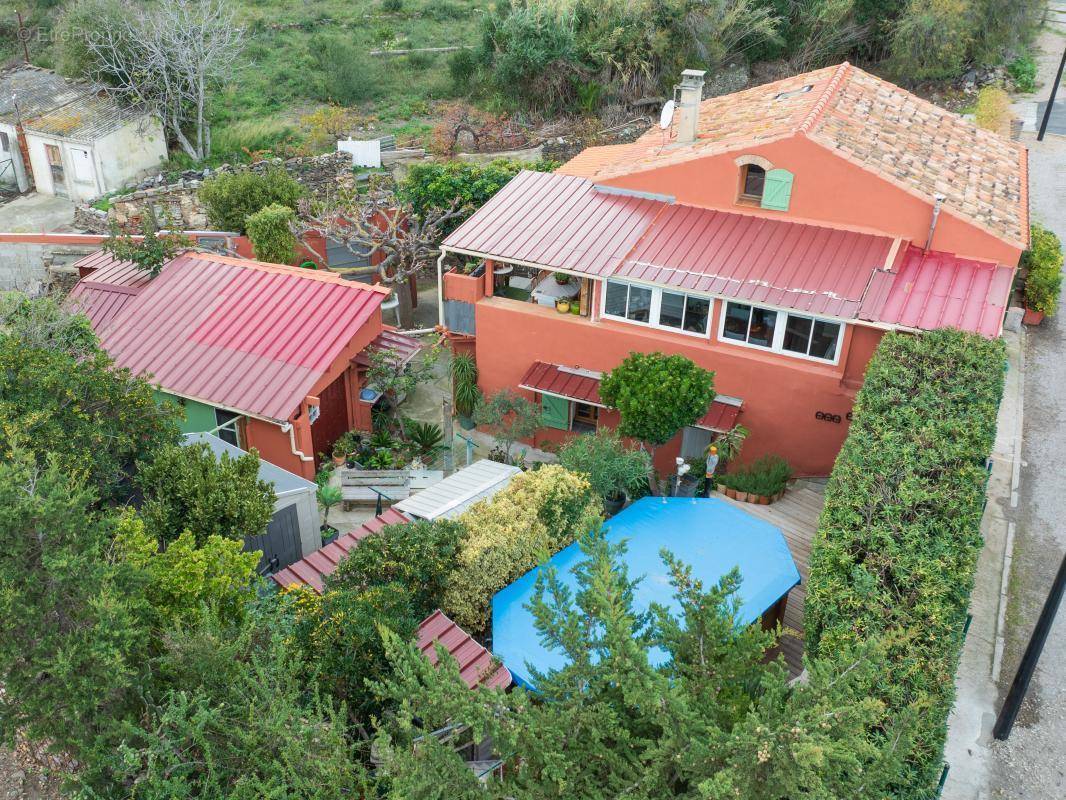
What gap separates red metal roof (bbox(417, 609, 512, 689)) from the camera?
13578 mm

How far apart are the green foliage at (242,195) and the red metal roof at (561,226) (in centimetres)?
959

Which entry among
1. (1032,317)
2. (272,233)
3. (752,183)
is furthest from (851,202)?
(272,233)

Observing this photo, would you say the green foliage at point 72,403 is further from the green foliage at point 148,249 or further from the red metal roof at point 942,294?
the red metal roof at point 942,294

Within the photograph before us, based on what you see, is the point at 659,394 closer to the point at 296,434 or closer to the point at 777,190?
the point at 777,190

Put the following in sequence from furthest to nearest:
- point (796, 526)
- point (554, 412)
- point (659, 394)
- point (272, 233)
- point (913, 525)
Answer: point (272, 233), point (554, 412), point (659, 394), point (796, 526), point (913, 525)

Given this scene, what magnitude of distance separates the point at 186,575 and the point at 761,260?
45.1ft

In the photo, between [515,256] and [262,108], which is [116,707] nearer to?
[515,256]

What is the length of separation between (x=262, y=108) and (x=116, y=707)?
35383 mm

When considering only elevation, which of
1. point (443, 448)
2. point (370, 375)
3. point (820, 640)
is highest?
point (820, 640)

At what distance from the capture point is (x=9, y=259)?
3055 cm

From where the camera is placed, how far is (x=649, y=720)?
384 inches

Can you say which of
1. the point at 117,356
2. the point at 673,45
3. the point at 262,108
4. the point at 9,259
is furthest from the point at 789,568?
the point at 262,108

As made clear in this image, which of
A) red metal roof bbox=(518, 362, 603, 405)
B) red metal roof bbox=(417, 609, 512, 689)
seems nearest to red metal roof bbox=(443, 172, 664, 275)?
red metal roof bbox=(518, 362, 603, 405)

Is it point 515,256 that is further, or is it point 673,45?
point 673,45
